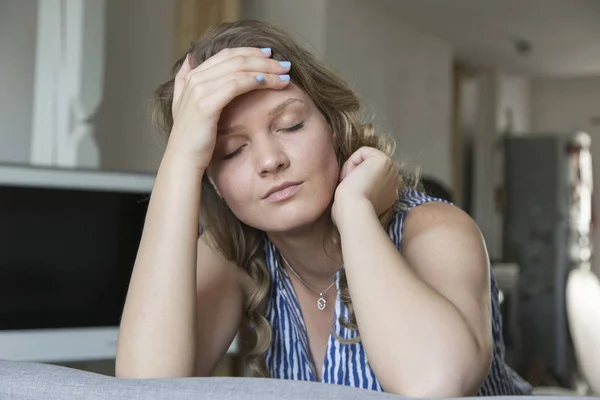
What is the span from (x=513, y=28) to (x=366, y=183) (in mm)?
5745

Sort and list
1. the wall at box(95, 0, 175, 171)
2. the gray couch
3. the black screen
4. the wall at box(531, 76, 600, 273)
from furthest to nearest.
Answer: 1. the wall at box(531, 76, 600, 273)
2. the wall at box(95, 0, 175, 171)
3. the black screen
4. the gray couch

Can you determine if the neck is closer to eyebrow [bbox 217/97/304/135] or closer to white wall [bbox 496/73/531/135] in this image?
eyebrow [bbox 217/97/304/135]

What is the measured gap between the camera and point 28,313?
220 centimetres

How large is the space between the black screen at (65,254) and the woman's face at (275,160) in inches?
51.1

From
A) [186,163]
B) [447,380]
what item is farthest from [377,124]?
[447,380]

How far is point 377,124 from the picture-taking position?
7.51 feet

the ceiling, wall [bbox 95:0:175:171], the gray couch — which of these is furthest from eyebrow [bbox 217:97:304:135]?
the ceiling

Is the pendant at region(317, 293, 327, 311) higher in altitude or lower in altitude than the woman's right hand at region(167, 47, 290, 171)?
lower

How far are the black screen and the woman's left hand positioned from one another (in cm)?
132

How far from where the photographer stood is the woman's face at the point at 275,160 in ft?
3.18

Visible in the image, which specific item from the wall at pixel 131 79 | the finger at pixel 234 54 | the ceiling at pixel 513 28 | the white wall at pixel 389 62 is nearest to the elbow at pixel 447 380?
the finger at pixel 234 54

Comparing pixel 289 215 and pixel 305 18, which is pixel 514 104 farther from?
pixel 289 215

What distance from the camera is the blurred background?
2.24m

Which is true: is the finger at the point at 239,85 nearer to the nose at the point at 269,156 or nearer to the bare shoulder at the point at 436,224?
the nose at the point at 269,156
